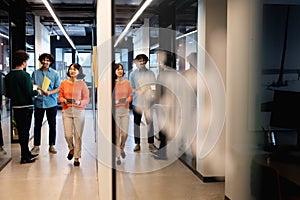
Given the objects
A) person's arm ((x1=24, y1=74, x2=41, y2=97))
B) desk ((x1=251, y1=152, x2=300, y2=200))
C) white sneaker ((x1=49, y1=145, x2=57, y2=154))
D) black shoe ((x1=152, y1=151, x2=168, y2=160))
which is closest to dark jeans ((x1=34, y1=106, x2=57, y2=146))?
white sneaker ((x1=49, y1=145, x2=57, y2=154))

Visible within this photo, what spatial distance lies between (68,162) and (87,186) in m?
1.38

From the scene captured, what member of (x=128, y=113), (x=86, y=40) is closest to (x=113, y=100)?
(x=128, y=113)

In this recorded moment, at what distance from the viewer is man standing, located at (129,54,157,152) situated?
3.52 m

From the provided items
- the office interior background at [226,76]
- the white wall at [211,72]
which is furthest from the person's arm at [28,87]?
the white wall at [211,72]

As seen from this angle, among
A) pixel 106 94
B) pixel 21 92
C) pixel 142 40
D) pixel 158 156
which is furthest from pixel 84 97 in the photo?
pixel 106 94

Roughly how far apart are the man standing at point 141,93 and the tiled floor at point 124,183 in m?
0.19

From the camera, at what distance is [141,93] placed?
3.79 m

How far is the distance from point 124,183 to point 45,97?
322cm

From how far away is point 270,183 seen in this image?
228 centimetres

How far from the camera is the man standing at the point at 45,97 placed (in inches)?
246

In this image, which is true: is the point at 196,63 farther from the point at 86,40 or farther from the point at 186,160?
the point at 86,40

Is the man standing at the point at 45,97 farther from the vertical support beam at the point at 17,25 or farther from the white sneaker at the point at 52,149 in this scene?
the vertical support beam at the point at 17,25

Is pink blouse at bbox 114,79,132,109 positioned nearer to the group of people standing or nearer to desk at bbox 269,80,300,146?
desk at bbox 269,80,300,146

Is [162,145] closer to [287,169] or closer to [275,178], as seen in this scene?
[275,178]
